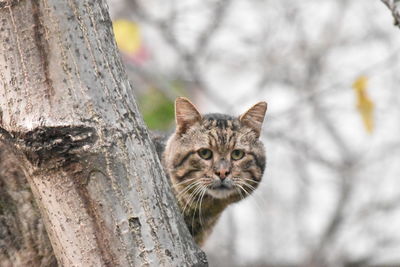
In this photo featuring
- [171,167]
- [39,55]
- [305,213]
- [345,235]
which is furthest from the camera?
[305,213]

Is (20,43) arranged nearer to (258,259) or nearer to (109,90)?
(109,90)

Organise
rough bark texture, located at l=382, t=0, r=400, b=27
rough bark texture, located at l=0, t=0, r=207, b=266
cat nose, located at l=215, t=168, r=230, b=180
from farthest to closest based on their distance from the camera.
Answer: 1. cat nose, located at l=215, t=168, r=230, b=180
2. rough bark texture, located at l=382, t=0, r=400, b=27
3. rough bark texture, located at l=0, t=0, r=207, b=266

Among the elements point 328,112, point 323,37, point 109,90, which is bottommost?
point 109,90

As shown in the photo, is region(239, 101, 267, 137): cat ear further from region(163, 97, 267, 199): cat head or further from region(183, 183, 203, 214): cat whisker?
region(183, 183, 203, 214): cat whisker

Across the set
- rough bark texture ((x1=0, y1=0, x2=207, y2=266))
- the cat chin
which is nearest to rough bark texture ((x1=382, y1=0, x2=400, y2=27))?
rough bark texture ((x1=0, y1=0, x2=207, y2=266))

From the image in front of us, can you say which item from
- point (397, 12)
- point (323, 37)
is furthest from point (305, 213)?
point (397, 12)

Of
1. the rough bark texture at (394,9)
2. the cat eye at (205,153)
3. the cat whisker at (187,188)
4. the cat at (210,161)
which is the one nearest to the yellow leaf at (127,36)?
the cat at (210,161)

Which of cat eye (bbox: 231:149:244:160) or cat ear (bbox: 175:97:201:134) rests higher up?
cat ear (bbox: 175:97:201:134)

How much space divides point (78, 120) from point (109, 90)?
0.47 feet

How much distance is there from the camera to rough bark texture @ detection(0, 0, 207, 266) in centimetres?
220

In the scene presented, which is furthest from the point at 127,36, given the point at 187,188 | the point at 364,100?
the point at 364,100

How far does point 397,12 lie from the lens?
2830 millimetres

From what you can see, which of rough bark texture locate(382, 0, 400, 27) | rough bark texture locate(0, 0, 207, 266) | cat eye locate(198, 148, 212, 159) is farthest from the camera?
cat eye locate(198, 148, 212, 159)

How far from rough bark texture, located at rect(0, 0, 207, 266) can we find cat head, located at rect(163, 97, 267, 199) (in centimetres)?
189
